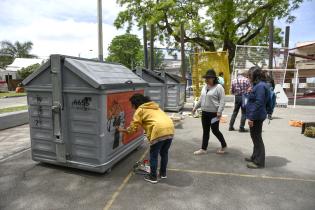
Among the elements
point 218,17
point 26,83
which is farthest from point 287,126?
point 218,17

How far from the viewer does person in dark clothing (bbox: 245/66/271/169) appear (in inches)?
168

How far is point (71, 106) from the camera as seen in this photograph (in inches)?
160

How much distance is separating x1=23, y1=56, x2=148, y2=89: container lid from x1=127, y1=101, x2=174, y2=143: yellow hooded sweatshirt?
670 mm

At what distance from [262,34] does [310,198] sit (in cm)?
2100

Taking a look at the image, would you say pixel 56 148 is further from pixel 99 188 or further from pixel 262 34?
pixel 262 34

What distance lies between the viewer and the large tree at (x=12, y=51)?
2388 inches

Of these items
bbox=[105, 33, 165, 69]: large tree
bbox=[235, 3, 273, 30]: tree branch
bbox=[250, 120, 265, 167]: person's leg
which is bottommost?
bbox=[250, 120, 265, 167]: person's leg

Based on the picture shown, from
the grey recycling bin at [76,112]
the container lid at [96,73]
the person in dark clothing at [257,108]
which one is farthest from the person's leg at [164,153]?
the person in dark clothing at [257,108]

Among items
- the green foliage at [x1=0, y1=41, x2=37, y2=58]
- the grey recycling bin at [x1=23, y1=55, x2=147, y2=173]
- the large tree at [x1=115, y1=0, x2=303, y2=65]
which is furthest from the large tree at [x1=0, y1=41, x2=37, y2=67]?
the grey recycling bin at [x1=23, y1=55, x2=147, y2=173]

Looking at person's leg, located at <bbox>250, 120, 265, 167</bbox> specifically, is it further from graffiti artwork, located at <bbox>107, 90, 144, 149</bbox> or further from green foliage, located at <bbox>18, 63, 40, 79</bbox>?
green foliage, located at <bbox>18, 63, 40, 79</bbox>

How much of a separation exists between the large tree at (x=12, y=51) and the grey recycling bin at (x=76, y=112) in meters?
65.1

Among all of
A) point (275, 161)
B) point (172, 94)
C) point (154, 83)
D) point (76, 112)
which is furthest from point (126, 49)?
point (76, 112)

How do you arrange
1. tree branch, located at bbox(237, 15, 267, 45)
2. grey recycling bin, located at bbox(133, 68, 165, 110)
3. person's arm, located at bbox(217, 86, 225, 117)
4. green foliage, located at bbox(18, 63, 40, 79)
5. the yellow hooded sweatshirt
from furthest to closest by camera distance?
green foliage, located at bbox(18, 63, 40, 79) → tree branch, located at bbox(237, 15, 267, 45) → grey recycling bin, located at bbox(133, 68, 165, 110) → person's arm, located at bbox(217, 86, 225, 117) → the yellow hooded sweatshirt

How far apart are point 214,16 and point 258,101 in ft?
55.5
